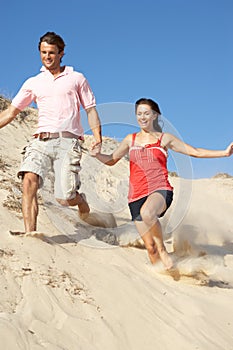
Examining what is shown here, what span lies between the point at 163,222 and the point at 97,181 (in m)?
3.02

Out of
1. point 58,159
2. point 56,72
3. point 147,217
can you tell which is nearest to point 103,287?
point 147,217

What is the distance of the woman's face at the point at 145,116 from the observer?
211 inches

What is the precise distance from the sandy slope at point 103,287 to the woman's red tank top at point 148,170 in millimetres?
668

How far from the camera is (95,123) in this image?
5.25 metres

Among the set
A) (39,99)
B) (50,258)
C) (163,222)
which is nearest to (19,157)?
(163,222)

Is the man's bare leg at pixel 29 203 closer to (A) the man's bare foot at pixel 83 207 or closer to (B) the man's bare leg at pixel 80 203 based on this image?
(B) the man's bare leg at pixel 80 203

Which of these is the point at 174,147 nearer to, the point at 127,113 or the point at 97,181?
the point at 127,113

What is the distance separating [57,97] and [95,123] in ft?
1.60

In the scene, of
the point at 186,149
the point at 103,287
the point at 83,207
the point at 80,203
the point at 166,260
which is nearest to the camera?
the point at 103,287

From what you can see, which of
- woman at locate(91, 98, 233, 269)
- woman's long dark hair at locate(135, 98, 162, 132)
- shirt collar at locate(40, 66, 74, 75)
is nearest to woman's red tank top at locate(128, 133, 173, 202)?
woman at locate(91, 98, 233, 269)

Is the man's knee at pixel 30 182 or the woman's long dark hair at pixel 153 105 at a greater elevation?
the woman's long dark hair at pixel 153 105

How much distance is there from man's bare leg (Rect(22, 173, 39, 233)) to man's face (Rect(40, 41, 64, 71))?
3.47 ft

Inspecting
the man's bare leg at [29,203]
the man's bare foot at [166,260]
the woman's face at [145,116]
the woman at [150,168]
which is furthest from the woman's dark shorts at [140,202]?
the man's bare leg at [29,203]

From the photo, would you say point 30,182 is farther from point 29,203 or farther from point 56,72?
point 56,72
